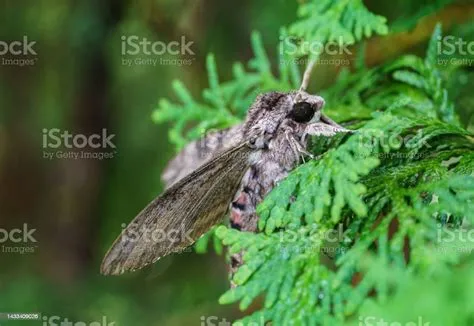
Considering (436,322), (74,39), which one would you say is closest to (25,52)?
(74,39)

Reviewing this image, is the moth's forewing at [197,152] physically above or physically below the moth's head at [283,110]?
below

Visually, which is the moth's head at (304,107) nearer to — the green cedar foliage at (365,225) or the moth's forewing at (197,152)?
the green cedar foliage at (365,225)

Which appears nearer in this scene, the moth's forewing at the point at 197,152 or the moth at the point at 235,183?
the moth at the point at 235,183

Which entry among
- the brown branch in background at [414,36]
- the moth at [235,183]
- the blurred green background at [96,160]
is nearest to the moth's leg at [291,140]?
the moth at [235,183]

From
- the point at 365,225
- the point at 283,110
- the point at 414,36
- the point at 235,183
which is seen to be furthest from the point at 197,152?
the point at 414,36

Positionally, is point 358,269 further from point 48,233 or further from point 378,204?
point 48,233

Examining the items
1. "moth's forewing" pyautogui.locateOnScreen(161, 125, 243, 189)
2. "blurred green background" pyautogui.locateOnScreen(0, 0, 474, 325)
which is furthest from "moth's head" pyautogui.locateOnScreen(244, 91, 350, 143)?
"blurred green background" pyautogui.locateOnScreen(0, 0, 474, 325)

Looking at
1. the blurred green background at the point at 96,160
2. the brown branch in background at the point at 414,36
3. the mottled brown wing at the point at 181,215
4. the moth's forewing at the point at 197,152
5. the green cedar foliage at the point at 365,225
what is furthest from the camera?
the blurred green background at the point at 96,160

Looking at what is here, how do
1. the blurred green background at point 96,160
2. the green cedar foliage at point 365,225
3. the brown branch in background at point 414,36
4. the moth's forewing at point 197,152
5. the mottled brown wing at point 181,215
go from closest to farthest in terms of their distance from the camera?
the green cedar foliage at point 365,225 < the mottled brown wing at point 181,215 < the moth's forewing at point 197,152 < the brown branch in background at point 414,36 < the blurred green background at point 96,160
